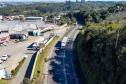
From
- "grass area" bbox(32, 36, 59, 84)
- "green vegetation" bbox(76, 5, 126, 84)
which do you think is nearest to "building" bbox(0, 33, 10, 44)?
"grass area" bbox(32, 36, 59, 84)

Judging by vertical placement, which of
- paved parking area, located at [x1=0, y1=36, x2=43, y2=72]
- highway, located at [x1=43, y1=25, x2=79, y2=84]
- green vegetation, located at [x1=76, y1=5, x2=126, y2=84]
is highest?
green vegetation, located at [x1=76, y1=5, x2=126, y2=84]

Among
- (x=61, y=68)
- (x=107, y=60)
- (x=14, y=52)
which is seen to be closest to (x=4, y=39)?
(x=14, y=52)

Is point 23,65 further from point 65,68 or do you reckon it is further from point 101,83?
point 101,83

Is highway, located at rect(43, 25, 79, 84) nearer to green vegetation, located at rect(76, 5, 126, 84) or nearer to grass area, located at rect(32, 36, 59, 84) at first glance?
grass area, located at rect(32, 36, 59, 84)

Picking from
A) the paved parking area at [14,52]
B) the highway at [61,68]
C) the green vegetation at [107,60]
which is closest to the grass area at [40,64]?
the highway at [61,68]

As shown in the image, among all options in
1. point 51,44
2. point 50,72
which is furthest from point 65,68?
point 51,44

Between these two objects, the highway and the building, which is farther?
the building

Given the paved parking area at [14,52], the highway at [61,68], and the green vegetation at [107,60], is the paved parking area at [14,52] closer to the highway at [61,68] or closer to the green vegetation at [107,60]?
the highway at [61,68]

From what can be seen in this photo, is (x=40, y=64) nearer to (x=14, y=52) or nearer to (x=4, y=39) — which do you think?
(x=14, y=52)
